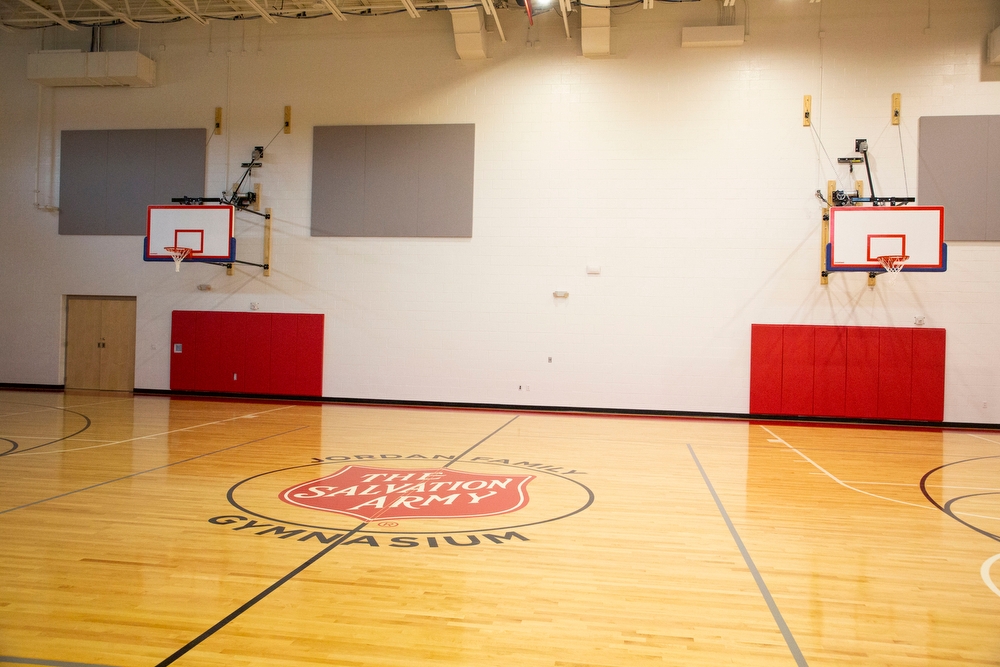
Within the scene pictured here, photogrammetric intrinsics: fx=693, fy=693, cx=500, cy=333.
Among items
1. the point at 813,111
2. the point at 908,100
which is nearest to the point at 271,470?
the point at 813,111

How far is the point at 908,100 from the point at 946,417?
5.74m

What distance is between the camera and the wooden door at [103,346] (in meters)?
14.7

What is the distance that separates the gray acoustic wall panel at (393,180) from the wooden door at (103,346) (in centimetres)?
468

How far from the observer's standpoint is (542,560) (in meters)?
4.25

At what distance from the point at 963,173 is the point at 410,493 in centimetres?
1176

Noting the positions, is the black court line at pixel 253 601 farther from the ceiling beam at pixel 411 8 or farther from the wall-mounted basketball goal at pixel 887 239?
the ceiling beam at pixel 411 8

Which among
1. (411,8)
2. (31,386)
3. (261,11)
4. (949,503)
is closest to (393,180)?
(411,8)

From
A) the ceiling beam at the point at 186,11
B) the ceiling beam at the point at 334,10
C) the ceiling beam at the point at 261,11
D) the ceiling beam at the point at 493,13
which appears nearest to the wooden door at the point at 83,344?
the ceiling beam at the point at 186,11

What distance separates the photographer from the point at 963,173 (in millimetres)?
12273

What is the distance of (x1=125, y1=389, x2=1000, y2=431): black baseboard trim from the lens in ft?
40.8

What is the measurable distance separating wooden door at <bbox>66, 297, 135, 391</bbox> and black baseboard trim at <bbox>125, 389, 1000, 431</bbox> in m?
0.64

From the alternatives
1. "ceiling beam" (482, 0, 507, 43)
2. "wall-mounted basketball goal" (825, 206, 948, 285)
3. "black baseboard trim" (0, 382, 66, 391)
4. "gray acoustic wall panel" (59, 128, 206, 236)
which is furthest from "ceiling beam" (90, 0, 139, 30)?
"wall-mounted basketball goal" (825, 206, 948, 285)

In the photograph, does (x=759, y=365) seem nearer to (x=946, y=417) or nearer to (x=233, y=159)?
(x=946, y=417)

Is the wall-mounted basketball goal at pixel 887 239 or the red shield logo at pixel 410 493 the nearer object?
the red shield logo at pixel 410 493
